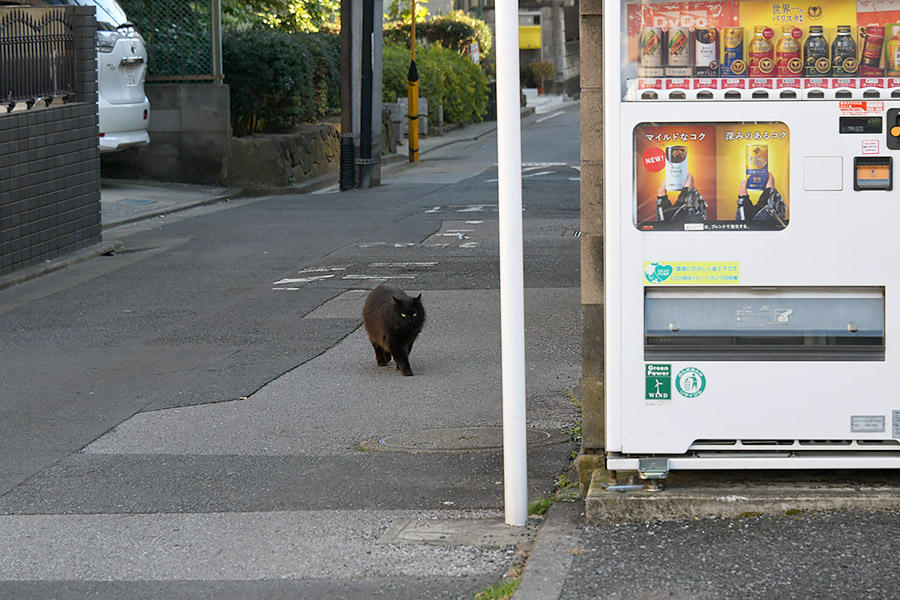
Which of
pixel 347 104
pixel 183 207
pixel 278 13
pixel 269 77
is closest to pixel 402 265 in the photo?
pixel 183 207

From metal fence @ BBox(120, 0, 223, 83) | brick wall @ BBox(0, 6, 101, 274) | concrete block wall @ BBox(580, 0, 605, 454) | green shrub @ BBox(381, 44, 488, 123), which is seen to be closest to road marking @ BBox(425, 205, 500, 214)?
brick wall @ BBox(0, 6, 101, 274)

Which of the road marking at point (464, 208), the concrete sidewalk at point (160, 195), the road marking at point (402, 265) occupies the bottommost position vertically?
the road marking at point (402, 265)

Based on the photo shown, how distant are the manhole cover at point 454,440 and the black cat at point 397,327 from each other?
4.91 ft

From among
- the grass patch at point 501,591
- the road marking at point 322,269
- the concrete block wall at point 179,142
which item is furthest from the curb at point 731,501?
the concrete block wall at point 179,142

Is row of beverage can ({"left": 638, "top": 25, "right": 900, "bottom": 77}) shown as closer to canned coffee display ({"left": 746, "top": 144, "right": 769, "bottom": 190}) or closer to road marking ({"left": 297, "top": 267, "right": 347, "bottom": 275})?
canned coffee display ({"left": 746, "top": 144, "right": 769, "bottom": 190})

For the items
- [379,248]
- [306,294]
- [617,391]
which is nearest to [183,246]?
[379,248]

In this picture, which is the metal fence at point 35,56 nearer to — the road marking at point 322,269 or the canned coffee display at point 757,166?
the road marking at point 322,269

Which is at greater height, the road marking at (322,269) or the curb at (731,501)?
the road marking at (322,269)

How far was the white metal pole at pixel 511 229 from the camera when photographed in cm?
501

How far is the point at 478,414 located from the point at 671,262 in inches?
108

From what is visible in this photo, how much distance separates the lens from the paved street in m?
5.12

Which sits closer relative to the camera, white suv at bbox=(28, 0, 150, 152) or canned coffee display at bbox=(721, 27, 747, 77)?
canned coffee display at bbox=(721, 27, 747, 77)

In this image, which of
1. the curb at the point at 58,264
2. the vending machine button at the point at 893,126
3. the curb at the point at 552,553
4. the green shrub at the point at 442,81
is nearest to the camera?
the curb at the point at 552,553

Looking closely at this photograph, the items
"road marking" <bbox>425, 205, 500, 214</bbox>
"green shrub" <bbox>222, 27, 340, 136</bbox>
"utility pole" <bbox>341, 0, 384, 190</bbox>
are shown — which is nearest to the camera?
"road marking" <bbox>425, 205, 500, 214</bbox>
